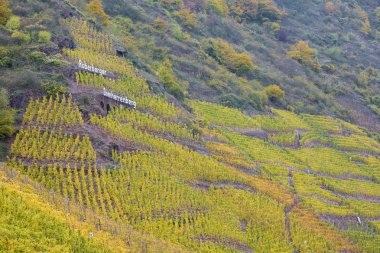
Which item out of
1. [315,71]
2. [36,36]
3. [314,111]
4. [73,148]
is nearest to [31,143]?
[73,148]

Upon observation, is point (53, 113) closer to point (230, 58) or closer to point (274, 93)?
point (274, 93)

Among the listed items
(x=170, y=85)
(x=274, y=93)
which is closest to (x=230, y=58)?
(x=274, y=93)

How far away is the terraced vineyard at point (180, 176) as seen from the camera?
26672 mm

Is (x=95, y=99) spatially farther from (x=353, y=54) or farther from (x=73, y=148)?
(x=353, y=54)

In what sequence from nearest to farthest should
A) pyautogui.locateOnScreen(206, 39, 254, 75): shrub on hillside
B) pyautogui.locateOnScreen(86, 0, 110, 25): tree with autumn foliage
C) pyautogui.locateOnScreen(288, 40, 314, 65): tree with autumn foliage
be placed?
pyautogui.locateOnScreen(86, 0, 110, 25): tree with autumn foliage → pyautogui.locateOnScreen(206, 39, 254, 75): shrub on hillside → pyautogui.locateOnScreen(288, 40, 314, 65): tree with autumn foliage

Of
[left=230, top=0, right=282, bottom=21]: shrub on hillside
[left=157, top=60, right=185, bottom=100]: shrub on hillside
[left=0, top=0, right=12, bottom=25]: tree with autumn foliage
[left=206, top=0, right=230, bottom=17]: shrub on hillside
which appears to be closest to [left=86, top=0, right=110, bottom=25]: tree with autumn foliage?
[left=157, top=60, right=185, bottom=100]: shrub on hillside

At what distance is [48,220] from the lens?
62.5ft

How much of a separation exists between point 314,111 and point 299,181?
21.0 m

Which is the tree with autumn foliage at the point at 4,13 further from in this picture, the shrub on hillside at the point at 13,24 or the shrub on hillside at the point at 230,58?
the shrub on hillside at the point at 230,58

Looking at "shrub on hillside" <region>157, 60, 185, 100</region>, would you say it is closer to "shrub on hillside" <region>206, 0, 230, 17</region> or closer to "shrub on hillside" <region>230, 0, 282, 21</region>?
"shrub on hillside" <region>206, 0, 230, 17</region>

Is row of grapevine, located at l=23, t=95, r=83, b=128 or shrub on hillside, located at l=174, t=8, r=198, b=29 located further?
shrub on hillside, located at l=174, t=8, r=198, b=29

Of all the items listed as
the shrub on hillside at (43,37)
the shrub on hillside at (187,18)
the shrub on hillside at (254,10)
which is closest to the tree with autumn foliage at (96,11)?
the shrub on hillside at (43,37)

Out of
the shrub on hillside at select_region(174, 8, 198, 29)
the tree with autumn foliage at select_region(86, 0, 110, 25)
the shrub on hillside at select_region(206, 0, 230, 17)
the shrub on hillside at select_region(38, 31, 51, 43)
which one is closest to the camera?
the shrub on hillside at select_region(38, 31, 51, 43)

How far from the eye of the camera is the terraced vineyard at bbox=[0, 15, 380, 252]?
26672mm
